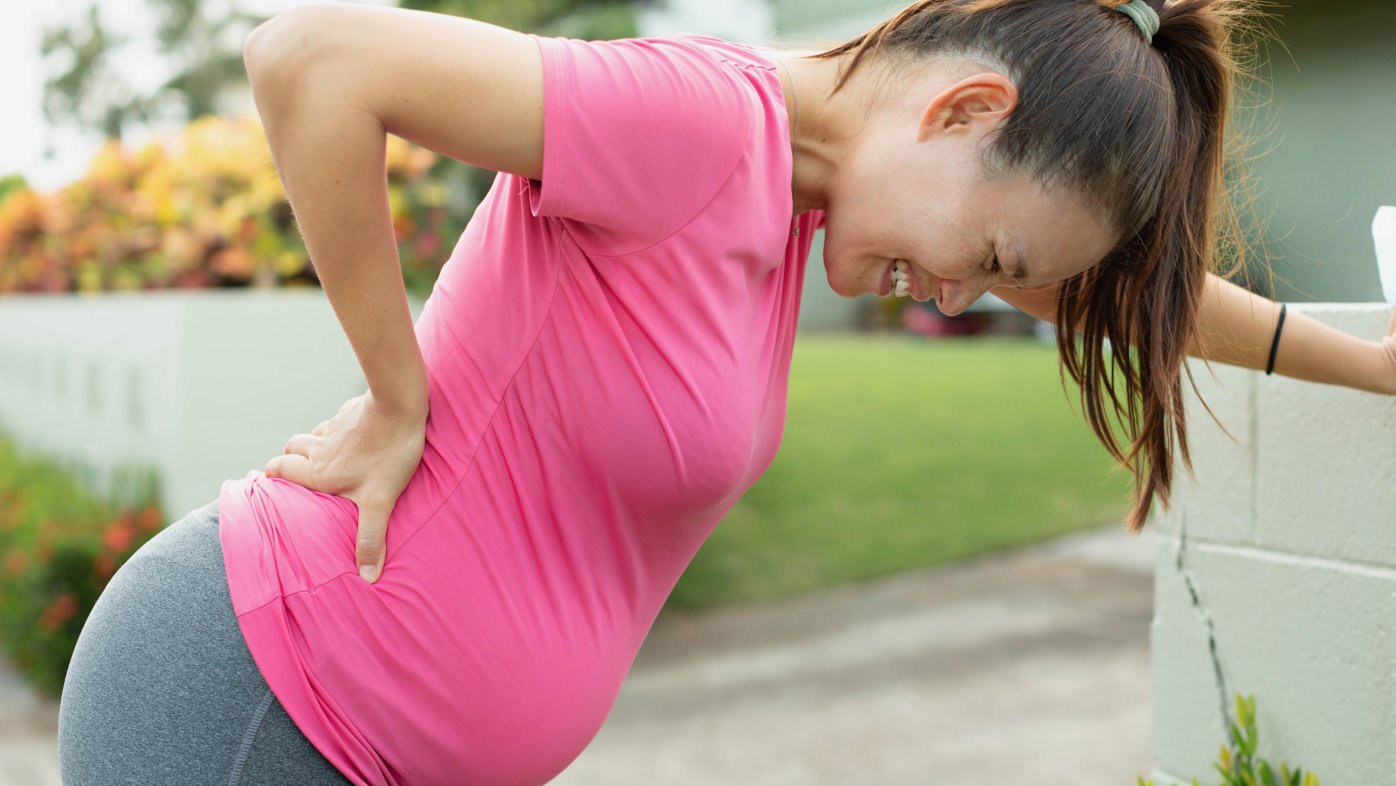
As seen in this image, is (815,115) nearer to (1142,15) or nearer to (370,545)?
(1142,15)

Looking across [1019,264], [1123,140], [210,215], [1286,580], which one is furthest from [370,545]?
[210,215]

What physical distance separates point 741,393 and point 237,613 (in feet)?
1.56

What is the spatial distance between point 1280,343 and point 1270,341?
Result: 0.5 inches

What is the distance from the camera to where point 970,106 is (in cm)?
113

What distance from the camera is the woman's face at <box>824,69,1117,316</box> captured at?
3.72ft

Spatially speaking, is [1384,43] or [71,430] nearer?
[1384,43]

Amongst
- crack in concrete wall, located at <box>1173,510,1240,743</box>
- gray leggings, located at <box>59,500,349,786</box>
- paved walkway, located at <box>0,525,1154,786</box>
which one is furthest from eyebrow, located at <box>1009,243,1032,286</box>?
paved walkway, located at <box>0,525,1154,786</box>

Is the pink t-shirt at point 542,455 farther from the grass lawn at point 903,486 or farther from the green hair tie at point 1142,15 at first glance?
the grass lawn at point 903,486

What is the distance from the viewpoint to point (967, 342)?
53.7 ft

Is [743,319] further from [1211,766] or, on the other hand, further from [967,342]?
[967,342]

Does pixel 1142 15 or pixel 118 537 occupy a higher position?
pixel 1142 15

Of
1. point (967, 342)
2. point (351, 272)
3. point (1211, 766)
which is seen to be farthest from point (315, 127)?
point (967, 342)

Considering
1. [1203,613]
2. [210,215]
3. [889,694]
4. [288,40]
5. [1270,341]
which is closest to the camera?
[288,40]

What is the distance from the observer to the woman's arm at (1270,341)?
153 centimetres
